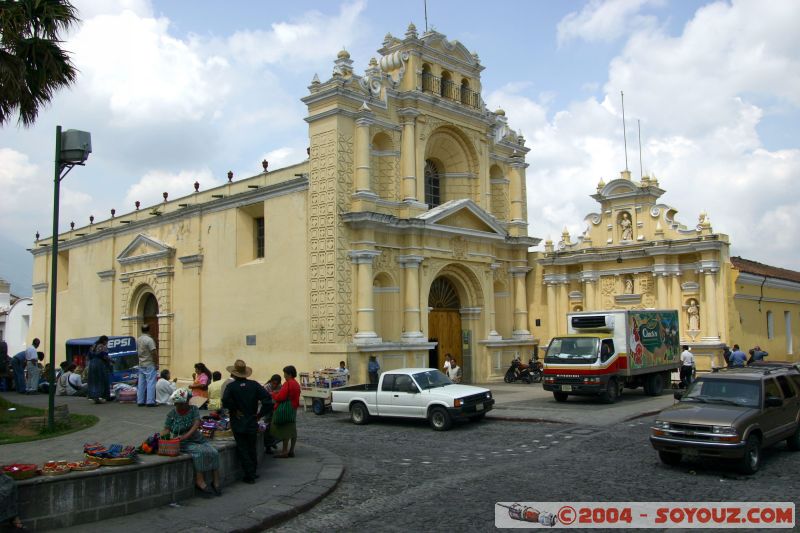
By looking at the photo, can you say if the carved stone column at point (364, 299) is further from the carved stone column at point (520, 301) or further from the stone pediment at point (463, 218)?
the carved stone column at point (520, 301)

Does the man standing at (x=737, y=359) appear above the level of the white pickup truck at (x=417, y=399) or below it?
above

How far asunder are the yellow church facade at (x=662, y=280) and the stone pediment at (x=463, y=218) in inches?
156

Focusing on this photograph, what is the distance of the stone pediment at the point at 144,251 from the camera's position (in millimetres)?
29391

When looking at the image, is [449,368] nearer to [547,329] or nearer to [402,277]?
[402,277]

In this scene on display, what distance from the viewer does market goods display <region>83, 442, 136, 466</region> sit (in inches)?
339

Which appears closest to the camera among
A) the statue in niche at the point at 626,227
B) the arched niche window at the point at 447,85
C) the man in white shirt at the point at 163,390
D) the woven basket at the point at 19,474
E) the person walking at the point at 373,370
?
the woven basket at the point at 19,474

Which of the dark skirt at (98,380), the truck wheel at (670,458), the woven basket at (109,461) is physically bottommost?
the truck wheel at (670,458)

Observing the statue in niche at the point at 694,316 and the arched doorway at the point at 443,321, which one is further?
the arched doorway at the point at 443,321

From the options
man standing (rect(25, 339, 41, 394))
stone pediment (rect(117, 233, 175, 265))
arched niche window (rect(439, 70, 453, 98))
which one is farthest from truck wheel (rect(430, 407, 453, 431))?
stone pediment (rect(117, 233, 175, 265))

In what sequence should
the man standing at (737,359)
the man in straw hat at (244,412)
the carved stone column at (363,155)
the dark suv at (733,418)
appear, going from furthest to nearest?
the carved stone column at (363,155) → the man standing at (737,359) → the dark suv at (733,418) → the man in straw hat at (244,412)

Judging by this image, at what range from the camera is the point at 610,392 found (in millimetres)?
19797

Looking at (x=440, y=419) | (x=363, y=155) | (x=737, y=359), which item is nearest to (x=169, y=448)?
(x=440, y=419)

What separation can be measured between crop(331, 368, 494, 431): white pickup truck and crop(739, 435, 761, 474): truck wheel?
653 cm

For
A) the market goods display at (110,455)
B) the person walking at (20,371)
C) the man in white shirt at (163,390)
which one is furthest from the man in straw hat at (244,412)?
the person walking at (20,371)
